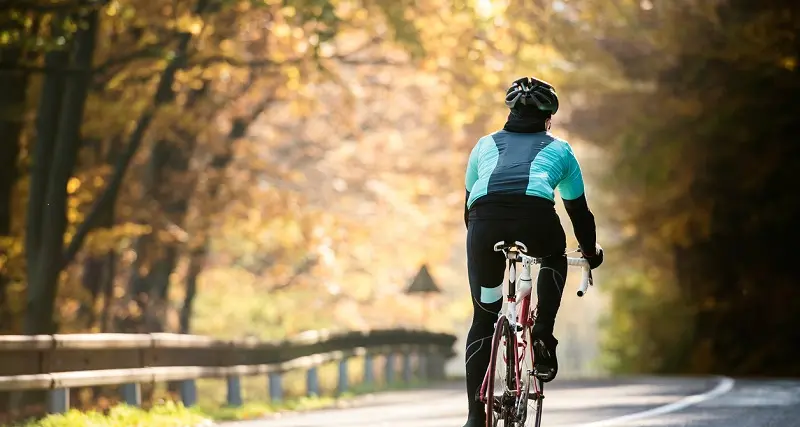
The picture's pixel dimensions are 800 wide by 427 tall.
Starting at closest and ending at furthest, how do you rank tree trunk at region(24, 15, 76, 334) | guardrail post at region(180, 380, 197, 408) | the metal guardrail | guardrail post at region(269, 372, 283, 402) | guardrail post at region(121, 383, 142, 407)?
the metal guardrail, guardrail post at region(121, 383, 142, 407), guardrail post at region(180, 380, 197, 408), tree trunk at region(24, 15, 76, 334), guardrail post at region(269, 372, 283, 402)

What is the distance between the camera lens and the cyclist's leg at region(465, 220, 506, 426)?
327 inches

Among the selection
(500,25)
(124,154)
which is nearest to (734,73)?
(500,25)

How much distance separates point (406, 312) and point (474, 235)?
37819 mm

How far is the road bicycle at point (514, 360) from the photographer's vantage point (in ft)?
26.9

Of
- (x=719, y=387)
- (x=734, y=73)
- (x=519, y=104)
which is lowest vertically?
(x=719, y=387)

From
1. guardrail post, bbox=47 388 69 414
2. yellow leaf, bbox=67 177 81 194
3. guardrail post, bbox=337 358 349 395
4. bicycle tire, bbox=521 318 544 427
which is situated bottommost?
bicycle tire, bbox=521 318 544 427

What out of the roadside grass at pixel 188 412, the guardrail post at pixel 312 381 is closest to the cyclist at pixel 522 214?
the roadside grass at pixel 188 412

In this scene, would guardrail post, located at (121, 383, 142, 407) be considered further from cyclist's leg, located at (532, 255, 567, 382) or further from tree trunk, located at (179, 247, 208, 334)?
tree trunk, located at (179, 247, 208, 334)

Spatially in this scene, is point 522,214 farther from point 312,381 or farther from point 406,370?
point 406,370

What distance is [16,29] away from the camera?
16.3 meters

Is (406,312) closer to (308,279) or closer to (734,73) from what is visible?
(308,279)

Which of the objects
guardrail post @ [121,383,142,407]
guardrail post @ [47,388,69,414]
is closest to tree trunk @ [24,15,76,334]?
guardrail post @ [121,383,142,407]

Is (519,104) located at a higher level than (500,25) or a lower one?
lower

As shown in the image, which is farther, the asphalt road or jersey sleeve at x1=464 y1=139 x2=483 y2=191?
the asphalt road
